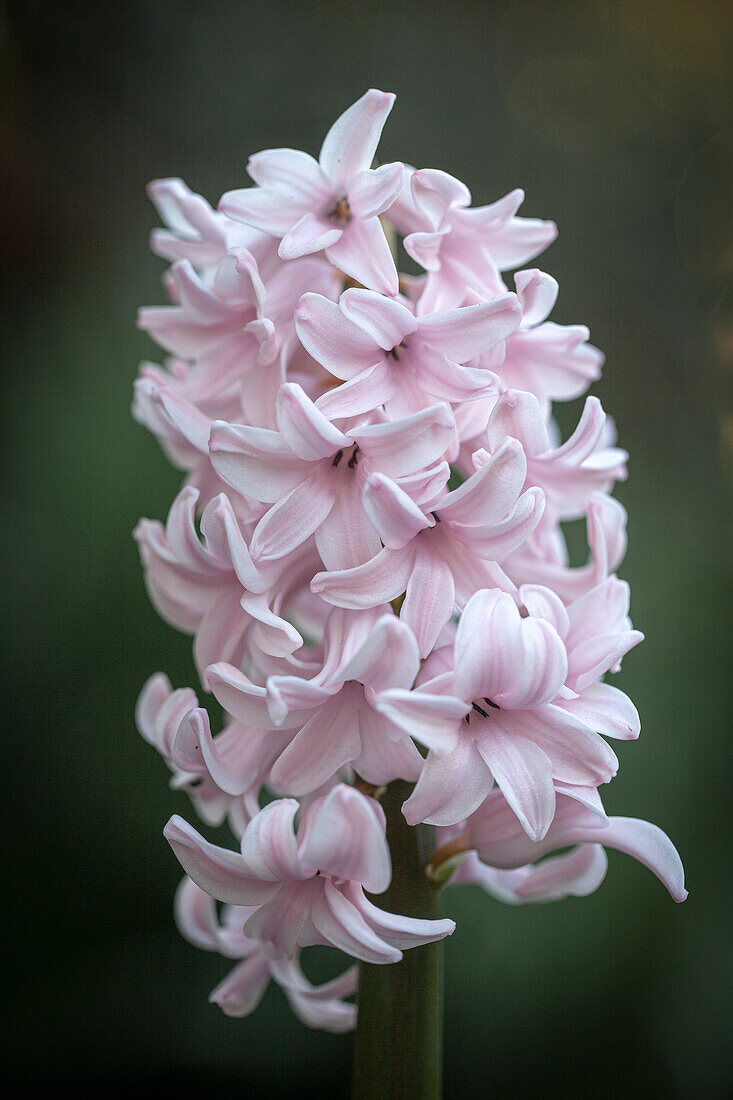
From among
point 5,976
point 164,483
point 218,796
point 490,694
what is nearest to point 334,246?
point 490,694

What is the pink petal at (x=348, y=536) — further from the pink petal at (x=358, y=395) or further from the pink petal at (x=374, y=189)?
the pink petal at (x=374, y=189)

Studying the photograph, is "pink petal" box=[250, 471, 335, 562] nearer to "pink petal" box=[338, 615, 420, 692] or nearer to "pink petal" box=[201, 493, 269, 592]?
"pink petal" box=[201, 493, 269, 592]

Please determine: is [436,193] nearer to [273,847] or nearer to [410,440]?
[410,440]

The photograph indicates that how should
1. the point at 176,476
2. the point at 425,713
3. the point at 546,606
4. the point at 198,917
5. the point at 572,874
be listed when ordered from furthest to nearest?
the point at 176,476
the point at 198,917
the point at 572,874
the point at 546,606
the point at 425,713

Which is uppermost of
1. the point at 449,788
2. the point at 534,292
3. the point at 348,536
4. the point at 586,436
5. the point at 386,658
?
the point at 534,292

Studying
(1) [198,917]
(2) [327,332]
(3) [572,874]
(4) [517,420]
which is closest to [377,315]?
(2) [327,332]

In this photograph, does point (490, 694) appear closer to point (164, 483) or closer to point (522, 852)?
point (522, 852)
